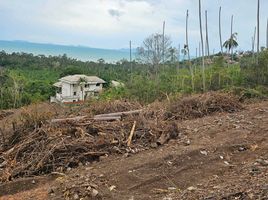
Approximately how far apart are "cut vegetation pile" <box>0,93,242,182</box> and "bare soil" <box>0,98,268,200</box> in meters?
0.18

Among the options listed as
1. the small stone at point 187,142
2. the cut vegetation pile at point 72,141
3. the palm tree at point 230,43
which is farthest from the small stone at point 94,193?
the palm tree at point 230,43

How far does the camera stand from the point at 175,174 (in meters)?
4.85

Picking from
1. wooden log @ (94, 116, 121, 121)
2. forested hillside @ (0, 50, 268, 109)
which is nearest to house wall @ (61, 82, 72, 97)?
forested hillside @ (0, 50, 268, 109)

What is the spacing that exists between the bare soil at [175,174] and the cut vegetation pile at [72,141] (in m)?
0.18

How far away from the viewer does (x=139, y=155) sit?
5547 millimetres

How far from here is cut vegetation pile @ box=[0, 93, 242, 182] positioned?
18.1 feet

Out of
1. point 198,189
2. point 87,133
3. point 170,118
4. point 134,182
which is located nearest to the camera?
point 198,189

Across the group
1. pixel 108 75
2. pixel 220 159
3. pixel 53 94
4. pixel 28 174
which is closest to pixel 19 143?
pixel 28 174

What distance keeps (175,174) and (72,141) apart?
173 cm

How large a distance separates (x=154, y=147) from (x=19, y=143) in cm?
214

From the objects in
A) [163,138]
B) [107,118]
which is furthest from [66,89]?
[163,138]

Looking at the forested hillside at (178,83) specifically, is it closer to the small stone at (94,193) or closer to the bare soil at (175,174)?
the bare soil at (175,174)

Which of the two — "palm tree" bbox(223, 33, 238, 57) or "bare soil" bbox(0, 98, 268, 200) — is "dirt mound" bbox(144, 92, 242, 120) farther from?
"palm tree" bbox(223, 33, 238, 57)

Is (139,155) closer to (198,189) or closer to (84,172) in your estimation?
(84,172)
